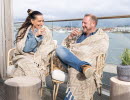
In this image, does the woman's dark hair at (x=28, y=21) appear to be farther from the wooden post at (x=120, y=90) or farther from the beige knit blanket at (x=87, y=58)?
the wooden post at (x=120, y=90)

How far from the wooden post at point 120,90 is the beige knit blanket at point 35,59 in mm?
918

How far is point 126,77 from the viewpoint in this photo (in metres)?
1.99

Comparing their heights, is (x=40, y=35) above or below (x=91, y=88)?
above

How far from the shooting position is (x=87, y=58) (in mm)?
2246

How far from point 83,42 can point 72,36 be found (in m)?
0.27

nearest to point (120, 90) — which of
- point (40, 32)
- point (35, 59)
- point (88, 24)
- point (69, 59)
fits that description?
point (69, 59)

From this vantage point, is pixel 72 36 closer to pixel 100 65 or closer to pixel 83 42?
pixel 83 42

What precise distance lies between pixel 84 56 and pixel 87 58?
0.13 feet

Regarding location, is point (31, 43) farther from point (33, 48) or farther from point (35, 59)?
point (35, 59)

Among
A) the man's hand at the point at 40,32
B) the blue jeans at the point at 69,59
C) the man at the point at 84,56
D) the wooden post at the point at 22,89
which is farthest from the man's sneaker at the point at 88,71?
the man's hand at the point at 40,32

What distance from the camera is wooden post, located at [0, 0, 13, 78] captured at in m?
3.47

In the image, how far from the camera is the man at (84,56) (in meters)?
2.17

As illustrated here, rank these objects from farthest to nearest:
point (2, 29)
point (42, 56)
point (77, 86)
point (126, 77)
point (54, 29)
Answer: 1. point (54, 29)
2. point (2, 29)
3. point (42, 56)
4. point (77, 86)
5. point (126, 77)

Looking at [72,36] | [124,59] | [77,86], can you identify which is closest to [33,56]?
[72,36]
